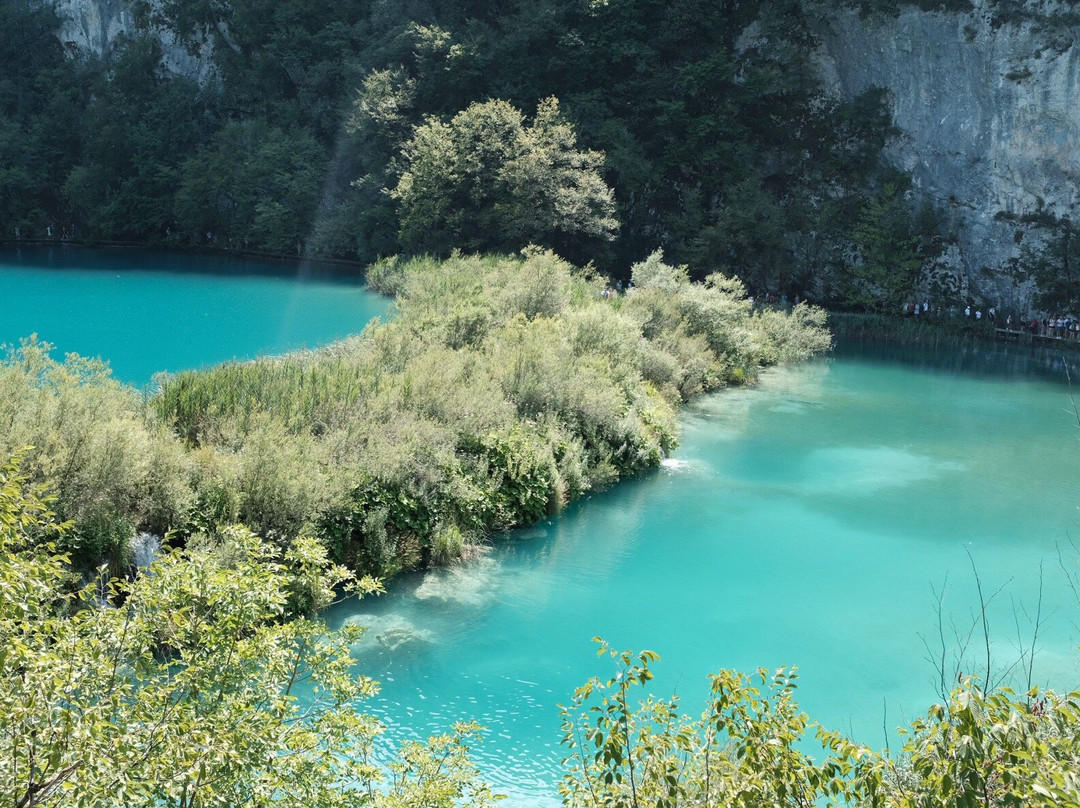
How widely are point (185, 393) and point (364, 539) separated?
3.98 meters

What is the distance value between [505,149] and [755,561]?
88.6 ft

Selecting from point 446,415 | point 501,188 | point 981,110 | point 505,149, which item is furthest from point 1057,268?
point 446,415

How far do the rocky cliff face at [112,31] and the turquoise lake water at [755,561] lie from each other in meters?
31.4

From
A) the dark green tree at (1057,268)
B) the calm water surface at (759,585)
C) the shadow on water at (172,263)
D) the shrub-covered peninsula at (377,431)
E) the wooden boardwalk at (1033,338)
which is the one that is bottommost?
the calm water surface at (759,585)

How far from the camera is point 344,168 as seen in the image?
50.7 meters

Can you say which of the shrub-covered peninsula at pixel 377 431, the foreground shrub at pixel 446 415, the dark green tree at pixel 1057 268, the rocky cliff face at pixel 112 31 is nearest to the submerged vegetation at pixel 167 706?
the shrub-covered peninsula at pixel 377 431

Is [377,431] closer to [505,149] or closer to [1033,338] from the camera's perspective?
[505,149]

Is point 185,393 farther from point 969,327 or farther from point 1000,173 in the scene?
point 1000,173

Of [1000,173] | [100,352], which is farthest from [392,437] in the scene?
[1000,173]

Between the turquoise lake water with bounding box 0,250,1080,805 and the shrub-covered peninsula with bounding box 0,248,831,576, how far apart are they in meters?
0.95

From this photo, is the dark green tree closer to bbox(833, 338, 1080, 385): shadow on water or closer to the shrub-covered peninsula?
bbox(833, 338, 1080, 385): shadow on water

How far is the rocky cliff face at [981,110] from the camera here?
40.9m

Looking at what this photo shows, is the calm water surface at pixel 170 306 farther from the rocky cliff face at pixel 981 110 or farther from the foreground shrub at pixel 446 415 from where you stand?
the rocky cliff face at pixel 981 110

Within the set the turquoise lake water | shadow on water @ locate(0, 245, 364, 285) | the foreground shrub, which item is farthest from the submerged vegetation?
shadow on water @ locate(0, 245, 364, 285)
